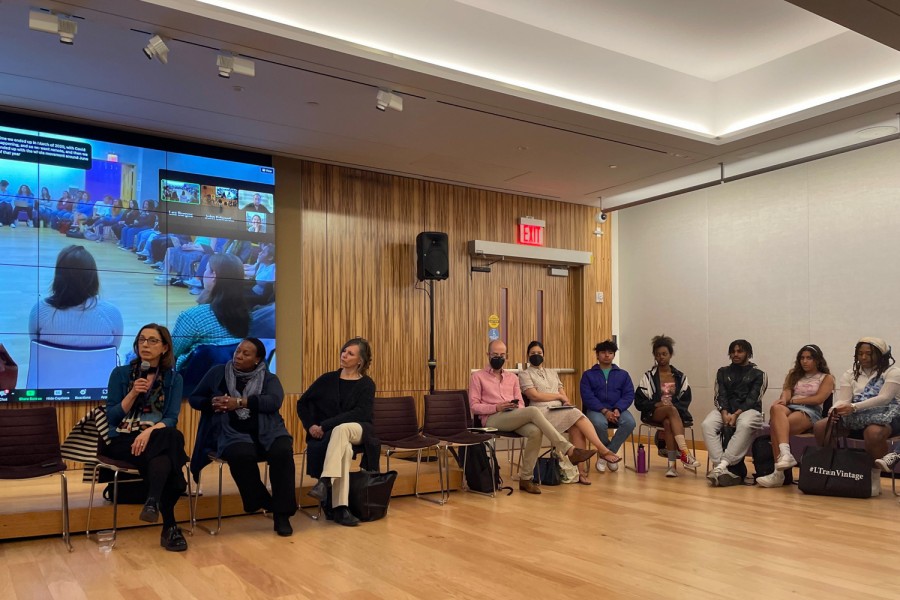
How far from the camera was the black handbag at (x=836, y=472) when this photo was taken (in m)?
5.53

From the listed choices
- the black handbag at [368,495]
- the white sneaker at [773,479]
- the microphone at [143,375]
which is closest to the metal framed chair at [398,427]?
the black handbag at [368,495]

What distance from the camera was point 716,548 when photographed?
4008 millimetres

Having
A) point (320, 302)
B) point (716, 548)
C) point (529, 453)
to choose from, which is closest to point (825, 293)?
point (529, 453)

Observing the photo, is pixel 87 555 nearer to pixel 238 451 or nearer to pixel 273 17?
pixel 238 451

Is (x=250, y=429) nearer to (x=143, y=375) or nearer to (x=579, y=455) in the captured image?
(x=143, y=375)

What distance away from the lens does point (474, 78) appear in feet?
17.9

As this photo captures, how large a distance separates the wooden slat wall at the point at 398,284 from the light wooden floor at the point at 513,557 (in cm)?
248

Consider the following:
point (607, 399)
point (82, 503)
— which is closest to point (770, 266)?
point (607, 399)

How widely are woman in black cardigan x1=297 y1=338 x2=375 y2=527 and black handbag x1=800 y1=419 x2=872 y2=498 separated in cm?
338

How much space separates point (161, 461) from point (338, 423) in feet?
3.82

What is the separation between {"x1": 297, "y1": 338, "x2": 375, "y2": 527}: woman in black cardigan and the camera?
4.67 metres

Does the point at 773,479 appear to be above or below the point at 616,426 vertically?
below

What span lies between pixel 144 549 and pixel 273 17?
3.24 meters

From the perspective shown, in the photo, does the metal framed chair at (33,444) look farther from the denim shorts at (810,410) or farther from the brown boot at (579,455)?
the denim shorts at (810,410)
